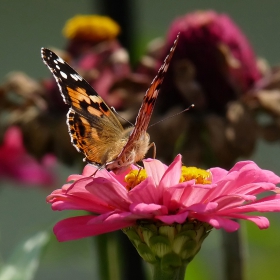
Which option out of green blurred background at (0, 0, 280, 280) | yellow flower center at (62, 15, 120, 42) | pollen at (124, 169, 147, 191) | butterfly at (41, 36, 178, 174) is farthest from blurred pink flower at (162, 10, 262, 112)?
green blurred background at (0, 0, 280, 280)

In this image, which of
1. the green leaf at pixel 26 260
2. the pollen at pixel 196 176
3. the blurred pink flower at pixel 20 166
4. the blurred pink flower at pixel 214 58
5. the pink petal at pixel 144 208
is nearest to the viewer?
the pink petal at pixel 144 208

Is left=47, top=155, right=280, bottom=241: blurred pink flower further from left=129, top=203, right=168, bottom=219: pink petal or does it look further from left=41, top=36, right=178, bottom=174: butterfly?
left=41, top=36, right=178, bottom=174: butterfly

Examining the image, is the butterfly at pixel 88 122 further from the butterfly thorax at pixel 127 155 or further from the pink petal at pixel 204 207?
the pink petal at pixel 204 207

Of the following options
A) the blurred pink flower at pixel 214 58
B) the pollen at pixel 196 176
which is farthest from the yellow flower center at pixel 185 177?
the blurred pink flower at pixel 214 58

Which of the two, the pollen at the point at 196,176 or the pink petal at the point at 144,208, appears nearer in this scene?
the pink petal at the point at 144,208

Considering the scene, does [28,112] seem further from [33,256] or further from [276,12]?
[276,12]

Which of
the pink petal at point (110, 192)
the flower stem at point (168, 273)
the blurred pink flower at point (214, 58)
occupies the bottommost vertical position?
the flower stem at point (168, 273)
